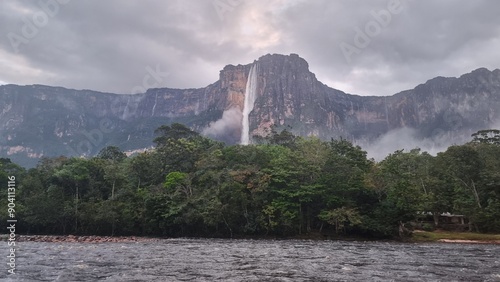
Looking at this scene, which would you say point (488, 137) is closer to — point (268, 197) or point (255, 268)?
point (268, 197)

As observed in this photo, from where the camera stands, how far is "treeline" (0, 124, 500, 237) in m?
59.1

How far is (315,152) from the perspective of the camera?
74688 mm

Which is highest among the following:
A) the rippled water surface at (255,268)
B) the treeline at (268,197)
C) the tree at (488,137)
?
the tree at (488,137)

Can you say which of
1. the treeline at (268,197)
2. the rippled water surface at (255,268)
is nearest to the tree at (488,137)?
the treeline at (268,197)

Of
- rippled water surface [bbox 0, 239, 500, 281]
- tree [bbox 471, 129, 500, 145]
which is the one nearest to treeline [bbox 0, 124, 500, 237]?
tree [bbox 471, 129, 500, 145]

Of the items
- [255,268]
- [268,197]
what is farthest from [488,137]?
[255,268]

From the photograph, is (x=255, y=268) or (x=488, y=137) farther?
(x=488, y=137)

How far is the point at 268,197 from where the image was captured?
209ft

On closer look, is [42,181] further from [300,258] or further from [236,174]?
[300,258]

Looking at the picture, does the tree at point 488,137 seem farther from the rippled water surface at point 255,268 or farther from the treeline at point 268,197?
the rippled water surface at point 255,268

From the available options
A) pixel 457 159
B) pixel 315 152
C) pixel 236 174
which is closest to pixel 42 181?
pixel 236 174

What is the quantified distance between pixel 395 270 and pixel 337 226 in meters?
35.2

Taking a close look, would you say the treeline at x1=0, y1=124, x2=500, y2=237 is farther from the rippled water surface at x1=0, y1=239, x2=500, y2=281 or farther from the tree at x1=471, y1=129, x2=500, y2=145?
the rippled water surface at x1=0, y1=239, x2=500, y2=281

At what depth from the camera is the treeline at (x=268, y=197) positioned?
59125 millimetres
